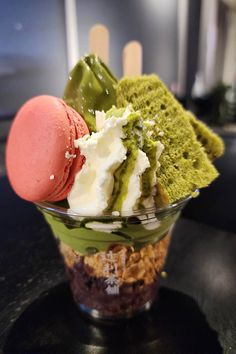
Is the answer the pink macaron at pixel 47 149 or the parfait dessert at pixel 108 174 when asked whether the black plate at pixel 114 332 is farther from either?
the pink macaron at pixel 47 149

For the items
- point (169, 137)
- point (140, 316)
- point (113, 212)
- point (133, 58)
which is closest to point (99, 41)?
point (133, 58)

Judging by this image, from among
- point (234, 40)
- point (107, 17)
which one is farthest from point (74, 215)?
point (234, 40)

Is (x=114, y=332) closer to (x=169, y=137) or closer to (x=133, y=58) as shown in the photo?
(x=169, y=137)

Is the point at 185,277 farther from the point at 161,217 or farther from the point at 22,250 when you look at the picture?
the point at 22,250

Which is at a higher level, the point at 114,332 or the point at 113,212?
the point at 113,212

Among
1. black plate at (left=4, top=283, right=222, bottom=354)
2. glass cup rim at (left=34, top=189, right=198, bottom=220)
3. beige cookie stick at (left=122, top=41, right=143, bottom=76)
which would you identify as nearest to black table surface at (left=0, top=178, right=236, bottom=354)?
black plate at (left=4, top=283, right=222, bottom=354)

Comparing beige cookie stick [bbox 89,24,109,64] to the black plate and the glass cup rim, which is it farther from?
the black plate
